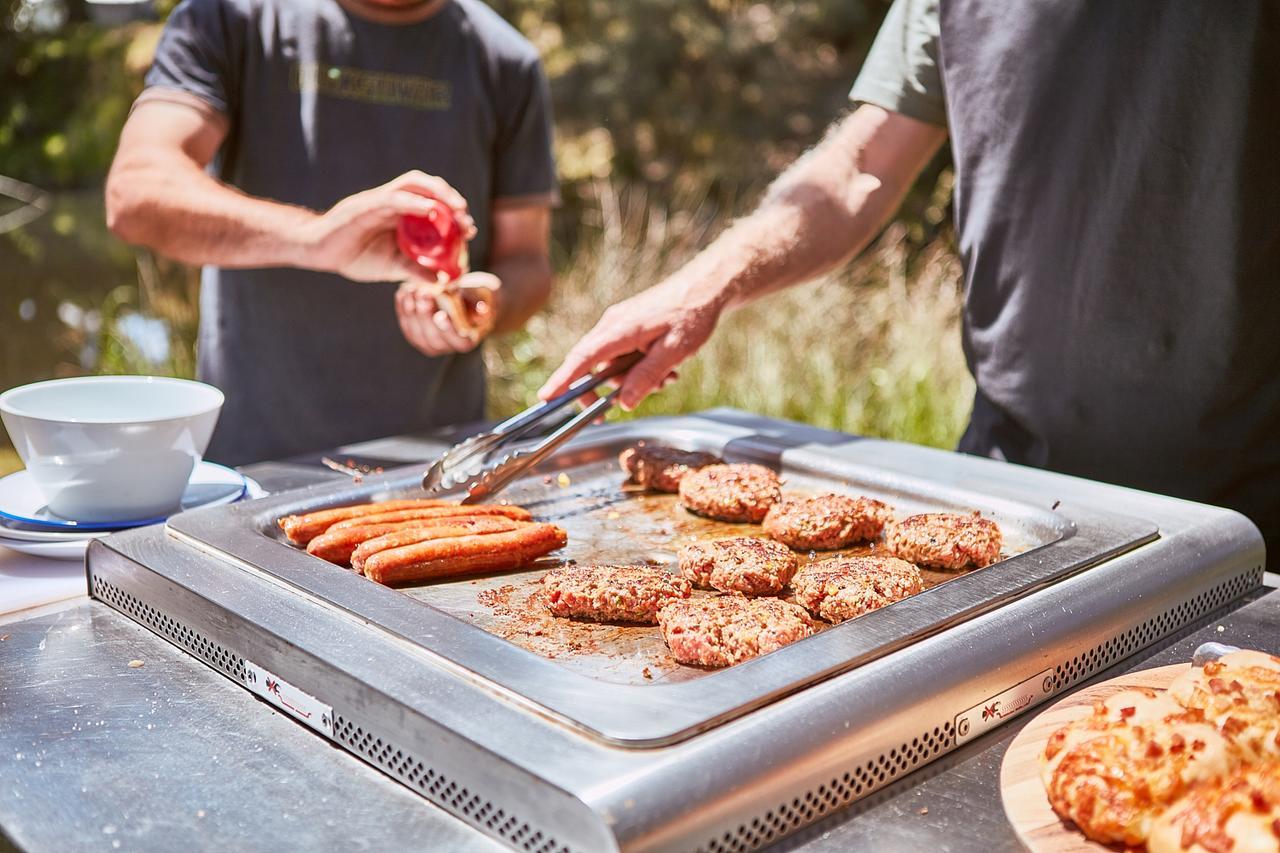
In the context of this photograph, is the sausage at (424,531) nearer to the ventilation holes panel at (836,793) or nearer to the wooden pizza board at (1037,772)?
the ventilation holes panel at (836,793)

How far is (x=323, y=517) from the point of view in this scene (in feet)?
6.13

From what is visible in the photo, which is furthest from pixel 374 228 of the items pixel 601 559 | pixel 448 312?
pixel 601 559

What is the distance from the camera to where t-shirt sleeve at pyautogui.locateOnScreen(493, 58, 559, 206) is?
361 cm

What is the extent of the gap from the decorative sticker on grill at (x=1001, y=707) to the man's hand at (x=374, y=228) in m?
1.57

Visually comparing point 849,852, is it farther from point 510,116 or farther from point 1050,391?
point 510,116

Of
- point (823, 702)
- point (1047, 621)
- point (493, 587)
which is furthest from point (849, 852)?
point (493, 587)

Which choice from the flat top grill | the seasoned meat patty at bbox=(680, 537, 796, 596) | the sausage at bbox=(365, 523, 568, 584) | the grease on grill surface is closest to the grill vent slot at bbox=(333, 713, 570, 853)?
the flat top grill

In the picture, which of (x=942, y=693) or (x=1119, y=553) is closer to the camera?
(x=942, y=693)

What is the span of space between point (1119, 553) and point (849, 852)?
0.80 metres

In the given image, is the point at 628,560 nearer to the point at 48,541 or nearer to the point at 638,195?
the point at 48,541

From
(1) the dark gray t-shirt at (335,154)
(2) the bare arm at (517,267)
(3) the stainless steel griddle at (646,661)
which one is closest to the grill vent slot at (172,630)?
(3) the stainless steel griddle at (646,661)

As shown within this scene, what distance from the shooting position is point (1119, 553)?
5.68 feet

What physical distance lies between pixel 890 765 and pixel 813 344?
5720mm

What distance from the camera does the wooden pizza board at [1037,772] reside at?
1.12 m
